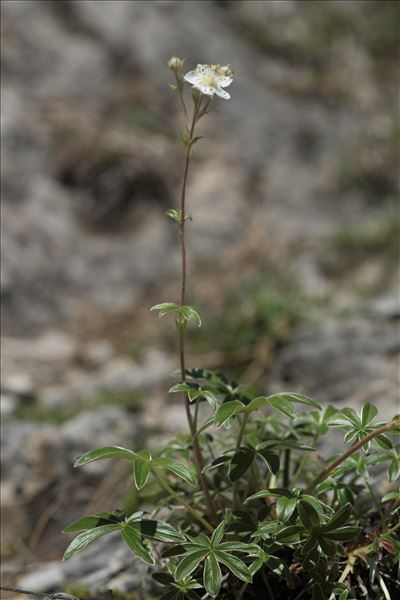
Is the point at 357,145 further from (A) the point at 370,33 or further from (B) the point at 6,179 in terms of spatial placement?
(B) the point at 6,179

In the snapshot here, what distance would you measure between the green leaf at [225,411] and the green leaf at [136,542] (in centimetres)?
27

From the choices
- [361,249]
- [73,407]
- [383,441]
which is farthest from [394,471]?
[361,249]

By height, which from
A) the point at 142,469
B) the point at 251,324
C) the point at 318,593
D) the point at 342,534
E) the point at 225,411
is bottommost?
the point at 318,593

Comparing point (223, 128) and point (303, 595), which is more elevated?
point (223, 128)

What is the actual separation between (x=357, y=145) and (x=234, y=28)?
200 centimetres

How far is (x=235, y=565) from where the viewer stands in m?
1.25

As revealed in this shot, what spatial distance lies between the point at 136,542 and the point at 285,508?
0.31 m

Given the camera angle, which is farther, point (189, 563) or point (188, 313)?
point (188, 313)

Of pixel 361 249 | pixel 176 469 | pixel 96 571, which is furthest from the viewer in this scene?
pixel 361 249

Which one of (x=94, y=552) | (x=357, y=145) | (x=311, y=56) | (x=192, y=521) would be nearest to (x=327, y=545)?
(x=192, y=521)

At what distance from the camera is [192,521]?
162cm

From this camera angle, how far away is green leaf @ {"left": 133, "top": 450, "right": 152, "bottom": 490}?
128 centimetres

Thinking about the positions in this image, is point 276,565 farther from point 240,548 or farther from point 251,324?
point 251,324

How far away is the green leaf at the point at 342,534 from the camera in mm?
1282
